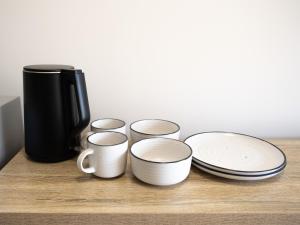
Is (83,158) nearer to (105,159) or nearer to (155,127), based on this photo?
(105,159)

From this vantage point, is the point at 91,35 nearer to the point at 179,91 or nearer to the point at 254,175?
the point at 179,91

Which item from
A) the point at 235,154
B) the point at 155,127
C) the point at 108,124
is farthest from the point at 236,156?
the point at 108,124

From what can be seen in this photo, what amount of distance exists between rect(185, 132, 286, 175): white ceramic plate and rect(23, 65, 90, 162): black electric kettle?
282mm

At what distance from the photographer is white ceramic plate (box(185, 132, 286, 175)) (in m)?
0.58

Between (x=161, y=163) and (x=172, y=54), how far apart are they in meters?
0.39

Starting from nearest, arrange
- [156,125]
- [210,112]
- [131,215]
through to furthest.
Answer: [131,215] → [156,125] → [210,112]

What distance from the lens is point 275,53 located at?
797mm

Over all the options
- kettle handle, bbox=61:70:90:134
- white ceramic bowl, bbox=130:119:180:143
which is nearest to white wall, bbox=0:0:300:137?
white ceramic bowl, bbox=130:119:180:143

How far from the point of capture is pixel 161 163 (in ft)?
1.64

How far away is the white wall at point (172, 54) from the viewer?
0.75 meters

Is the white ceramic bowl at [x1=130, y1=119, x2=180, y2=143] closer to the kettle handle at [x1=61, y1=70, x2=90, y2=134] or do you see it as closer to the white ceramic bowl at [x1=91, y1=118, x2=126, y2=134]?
the white ceramic bowl at [x1=91, y1=118, x2=126, y2=134]

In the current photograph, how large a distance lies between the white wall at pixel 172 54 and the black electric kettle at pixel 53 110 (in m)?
0.21

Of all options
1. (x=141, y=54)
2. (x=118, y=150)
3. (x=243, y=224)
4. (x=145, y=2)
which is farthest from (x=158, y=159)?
(x=145, y=2)

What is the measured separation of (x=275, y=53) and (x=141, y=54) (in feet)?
1.29
